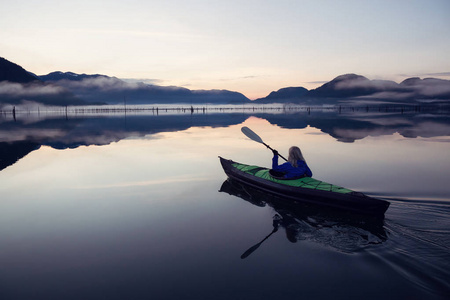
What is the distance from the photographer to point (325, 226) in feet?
25.5

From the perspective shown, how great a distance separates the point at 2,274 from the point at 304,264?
19.1 feet

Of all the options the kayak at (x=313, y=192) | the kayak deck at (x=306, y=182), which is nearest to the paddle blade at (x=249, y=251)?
the kayak at (x=313, y=192)

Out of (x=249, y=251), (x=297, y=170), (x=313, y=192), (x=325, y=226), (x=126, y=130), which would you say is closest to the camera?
(x=249, y=251)

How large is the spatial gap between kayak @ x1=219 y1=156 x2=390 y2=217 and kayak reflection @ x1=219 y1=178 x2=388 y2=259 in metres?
0.25

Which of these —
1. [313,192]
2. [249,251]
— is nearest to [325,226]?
[313,192]

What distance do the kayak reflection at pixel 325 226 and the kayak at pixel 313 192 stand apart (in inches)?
9.8

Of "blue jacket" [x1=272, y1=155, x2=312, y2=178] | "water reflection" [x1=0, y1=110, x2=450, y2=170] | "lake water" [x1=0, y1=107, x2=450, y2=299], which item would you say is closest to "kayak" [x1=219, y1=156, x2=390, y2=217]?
"blue jacket" [x1=272, y1=155, x2=312, y2=178]

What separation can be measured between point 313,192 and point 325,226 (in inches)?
49.5

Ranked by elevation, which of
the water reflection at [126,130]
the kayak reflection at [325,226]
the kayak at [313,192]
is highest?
the water reflection at [126,130]

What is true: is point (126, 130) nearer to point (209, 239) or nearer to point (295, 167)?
point (295, 167)

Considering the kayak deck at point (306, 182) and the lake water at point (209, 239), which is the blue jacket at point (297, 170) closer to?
the kayak deck at point (306, 182)

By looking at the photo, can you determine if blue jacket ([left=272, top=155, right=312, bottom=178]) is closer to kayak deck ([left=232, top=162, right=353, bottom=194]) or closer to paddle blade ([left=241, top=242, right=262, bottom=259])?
kayak deck ([left=232, top=162, right=353, bottom=194])

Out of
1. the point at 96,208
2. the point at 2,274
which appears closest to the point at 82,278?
the point at 2,274

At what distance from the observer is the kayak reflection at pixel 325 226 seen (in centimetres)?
680
